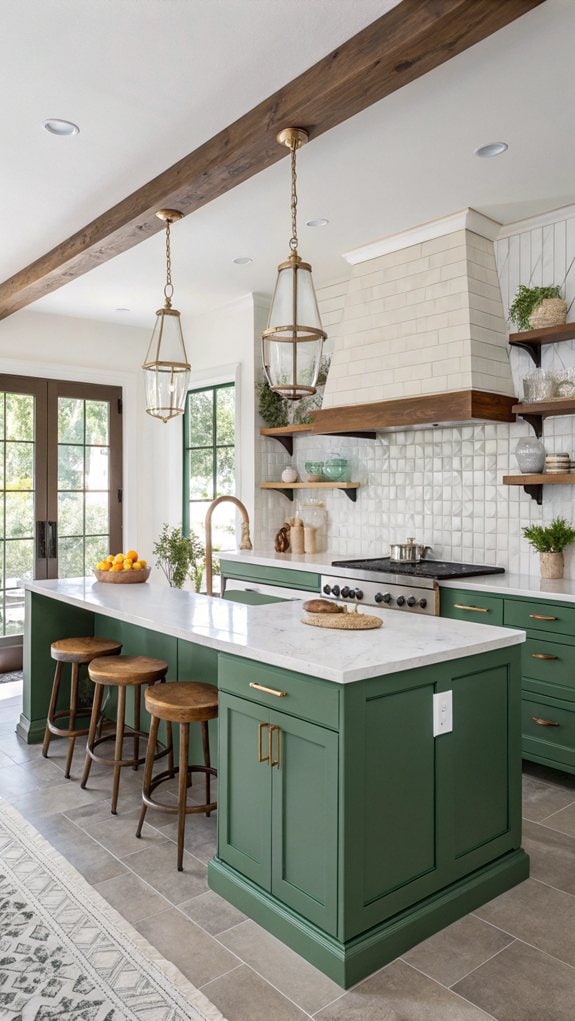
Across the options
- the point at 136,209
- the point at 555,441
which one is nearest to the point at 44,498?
the point at 136,209

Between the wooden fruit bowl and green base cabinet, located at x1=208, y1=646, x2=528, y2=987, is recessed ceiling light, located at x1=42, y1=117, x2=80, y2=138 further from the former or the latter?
green base cabinet, located at x1=208, y1=646, x2=528, y2=987

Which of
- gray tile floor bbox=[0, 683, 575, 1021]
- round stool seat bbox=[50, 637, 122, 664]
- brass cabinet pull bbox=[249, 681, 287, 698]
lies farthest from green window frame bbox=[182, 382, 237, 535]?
brass cabinet pull bbox=[249, 681, 287, 698]

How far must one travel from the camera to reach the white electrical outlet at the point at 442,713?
7.34 ft

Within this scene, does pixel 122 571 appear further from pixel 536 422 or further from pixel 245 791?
pixel 536 422

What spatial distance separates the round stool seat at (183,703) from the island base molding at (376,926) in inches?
19.9

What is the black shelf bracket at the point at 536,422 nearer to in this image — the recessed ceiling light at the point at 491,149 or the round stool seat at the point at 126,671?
the recessed ceiling light at the point at 491,149

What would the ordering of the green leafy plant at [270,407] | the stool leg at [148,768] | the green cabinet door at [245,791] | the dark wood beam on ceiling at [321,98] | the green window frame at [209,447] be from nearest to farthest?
1. the dark wood beam on ceiling at [321,98]
2. the green cabinet door at [245,791]
3. the stool leg at [148,768]
4. the green leafy plant at [270,407]
5. the green window frame at [209,447]

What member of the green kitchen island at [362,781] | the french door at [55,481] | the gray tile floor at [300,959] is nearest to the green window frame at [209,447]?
the french door at [55,481]

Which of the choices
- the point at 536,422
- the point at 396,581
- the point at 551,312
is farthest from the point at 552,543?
the point at 551,312

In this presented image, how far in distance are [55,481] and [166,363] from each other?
3128 millimetres

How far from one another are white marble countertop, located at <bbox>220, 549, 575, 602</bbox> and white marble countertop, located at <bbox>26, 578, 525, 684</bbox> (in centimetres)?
97

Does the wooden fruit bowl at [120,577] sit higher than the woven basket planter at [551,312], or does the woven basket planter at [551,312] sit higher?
the woven basket planter at [551,312]

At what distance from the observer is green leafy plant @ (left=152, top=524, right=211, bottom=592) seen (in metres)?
6.23

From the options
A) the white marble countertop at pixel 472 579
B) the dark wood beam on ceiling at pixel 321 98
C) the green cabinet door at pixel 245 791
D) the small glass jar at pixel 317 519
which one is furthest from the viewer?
the small glass jar at pixel 317 519
